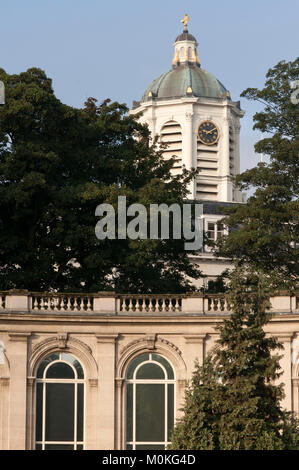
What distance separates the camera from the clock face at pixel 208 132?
159125 mm

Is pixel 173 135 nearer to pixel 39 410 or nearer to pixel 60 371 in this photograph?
pixel 60 371

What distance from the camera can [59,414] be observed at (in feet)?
187

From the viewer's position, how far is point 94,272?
68188 mm

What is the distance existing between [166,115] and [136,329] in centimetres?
10266

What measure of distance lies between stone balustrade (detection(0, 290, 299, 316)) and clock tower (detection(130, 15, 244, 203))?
97046mm

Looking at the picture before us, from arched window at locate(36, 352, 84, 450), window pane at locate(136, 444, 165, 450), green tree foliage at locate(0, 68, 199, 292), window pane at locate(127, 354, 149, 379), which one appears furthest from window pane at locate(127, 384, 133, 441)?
green tree foliage at locate(0, 68, 199, 292)

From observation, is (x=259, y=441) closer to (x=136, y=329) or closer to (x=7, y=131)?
(x=136, y=329)

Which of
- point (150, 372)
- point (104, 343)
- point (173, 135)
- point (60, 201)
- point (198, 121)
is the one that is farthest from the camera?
point (173, 135)

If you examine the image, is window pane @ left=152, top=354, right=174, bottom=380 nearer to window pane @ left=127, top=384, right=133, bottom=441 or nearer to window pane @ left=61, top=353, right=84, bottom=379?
window pane @ left=127, top=384, right=133, bottom=441

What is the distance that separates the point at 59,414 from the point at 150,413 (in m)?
3.87

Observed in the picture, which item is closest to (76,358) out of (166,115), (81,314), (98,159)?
(81,314)

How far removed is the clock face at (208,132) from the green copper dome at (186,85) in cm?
333

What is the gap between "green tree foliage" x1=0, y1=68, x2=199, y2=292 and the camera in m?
67.2

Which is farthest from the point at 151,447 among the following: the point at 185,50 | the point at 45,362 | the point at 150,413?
the point at 185,50
